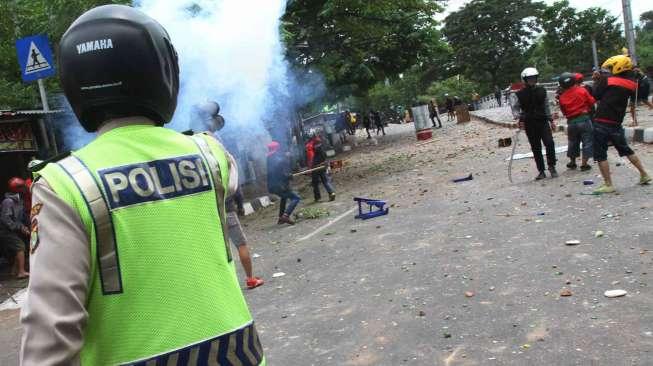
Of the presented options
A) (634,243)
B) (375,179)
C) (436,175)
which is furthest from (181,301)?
(375,179)

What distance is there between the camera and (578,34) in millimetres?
49969

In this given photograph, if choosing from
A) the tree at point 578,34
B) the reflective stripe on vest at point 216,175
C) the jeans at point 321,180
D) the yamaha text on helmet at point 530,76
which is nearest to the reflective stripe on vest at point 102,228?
the reflective stripe on vest at point 216,175

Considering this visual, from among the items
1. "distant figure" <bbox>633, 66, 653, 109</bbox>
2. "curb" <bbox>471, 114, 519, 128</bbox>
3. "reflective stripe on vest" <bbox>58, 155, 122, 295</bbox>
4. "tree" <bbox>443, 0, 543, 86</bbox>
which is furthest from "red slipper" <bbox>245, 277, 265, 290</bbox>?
"tree" <bbox>443, 0, 543, 86</bbox>

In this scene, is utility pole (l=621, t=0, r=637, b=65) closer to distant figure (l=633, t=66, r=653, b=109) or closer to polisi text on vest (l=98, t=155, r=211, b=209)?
distant figure (l=633, t=66, r=653, b=109)

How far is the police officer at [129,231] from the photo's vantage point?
50.0 inches

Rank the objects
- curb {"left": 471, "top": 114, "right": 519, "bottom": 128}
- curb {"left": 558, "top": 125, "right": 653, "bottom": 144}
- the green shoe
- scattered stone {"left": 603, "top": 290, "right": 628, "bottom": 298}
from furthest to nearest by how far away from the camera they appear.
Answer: curb {"left": 471, "top": 114, "right": 519, "bottom": 128}, curb {"left": 558, "top": 125, "right": 653, "bottom": 144}, the green shoe, scattered stone {"left": 603, "top": 290, "right": 628, "bottom": 298}

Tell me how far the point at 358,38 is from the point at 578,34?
39298mm

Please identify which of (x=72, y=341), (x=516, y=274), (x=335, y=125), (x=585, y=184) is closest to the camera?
(x=72, y=341)

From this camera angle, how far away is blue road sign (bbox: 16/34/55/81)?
8.38m

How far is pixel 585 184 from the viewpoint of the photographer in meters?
8.72

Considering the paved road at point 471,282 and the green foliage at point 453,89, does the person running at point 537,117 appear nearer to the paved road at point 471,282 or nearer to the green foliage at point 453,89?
the paved road at point 471,282

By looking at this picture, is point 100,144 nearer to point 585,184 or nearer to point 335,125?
point 585,184

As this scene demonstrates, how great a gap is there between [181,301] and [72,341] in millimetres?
253

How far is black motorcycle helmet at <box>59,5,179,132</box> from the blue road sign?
763 centimetres
